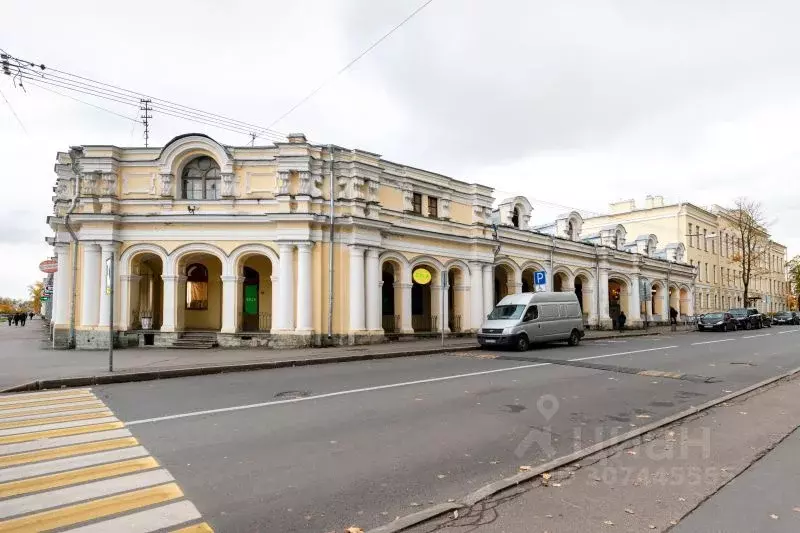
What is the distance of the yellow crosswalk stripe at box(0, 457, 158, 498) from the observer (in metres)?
4.63

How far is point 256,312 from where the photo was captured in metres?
23.2

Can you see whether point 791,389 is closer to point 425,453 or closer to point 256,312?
point 425,453

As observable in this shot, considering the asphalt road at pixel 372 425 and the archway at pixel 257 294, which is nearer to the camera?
the asphalt road at pixel 372 425

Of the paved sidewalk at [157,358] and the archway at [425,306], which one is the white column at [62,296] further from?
the archway at [425,306]

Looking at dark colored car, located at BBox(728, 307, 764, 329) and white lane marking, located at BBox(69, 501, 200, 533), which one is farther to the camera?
dark colored car, located at BBox(728, 307, 764, 329)

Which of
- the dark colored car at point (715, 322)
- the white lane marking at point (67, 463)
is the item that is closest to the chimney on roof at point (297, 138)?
the white lane marking at point (67, 463)

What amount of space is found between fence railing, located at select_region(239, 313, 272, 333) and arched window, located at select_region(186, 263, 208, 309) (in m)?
1.97

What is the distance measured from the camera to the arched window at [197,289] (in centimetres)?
2302

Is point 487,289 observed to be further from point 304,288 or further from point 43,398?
point 43,398

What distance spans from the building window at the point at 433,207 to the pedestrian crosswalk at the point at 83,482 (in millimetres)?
18620

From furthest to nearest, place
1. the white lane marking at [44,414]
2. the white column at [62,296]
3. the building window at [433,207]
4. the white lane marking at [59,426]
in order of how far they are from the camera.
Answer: the building window at [433,207]
the white column at [62,296]
the white lane marking at [44,414]
the white lane marking at [59,426]

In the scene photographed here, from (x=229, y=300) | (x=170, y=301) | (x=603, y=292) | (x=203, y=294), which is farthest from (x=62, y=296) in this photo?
(x=603, y=292)

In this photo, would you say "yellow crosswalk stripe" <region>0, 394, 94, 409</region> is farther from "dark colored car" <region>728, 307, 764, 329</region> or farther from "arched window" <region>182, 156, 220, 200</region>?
"dark colored car" <region>728, 307, 764, 329</region>

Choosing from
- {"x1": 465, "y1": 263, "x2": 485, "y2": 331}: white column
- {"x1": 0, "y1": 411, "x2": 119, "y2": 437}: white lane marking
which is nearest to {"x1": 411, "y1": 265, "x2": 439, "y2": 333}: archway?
{"x1": 465, "y1": 263, "x2": 485, "y2": 331}: white column
